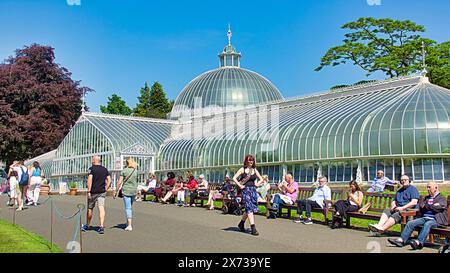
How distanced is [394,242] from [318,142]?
59.8ft

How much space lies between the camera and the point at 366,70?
48375mm

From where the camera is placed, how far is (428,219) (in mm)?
10938

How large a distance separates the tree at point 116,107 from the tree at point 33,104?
27.5 metres

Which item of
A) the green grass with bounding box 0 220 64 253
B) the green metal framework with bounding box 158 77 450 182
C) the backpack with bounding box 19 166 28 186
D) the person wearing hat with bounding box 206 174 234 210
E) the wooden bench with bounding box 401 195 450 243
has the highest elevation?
the green metal framework with bounding box 158 77 450 182

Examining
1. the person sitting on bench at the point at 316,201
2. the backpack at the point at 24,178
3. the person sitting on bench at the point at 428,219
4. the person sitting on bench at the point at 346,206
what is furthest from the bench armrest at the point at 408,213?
the backpack at the point at 24,178

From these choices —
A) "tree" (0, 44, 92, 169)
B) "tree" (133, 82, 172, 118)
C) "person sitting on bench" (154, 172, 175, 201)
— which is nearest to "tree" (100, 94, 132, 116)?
"tree" (133, 82, 172, 118)

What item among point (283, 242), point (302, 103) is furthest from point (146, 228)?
point (302, 103)

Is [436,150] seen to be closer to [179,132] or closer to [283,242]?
[283,242]

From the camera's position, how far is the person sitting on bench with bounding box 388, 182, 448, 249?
10.8m

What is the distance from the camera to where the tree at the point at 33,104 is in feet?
166

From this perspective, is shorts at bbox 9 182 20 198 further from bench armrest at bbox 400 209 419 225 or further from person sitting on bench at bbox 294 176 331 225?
bench armrest at bbox 400 209 419 225

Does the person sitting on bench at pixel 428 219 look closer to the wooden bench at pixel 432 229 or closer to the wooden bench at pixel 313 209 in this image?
the wooden bench at pixel 432 229

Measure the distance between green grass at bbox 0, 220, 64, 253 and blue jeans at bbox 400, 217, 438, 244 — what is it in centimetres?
710
